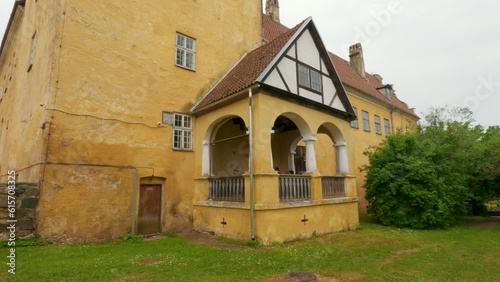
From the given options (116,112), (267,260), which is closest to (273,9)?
(116,112)

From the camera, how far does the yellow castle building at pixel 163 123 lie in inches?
379

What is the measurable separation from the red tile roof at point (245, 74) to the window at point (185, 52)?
1596 millimetres

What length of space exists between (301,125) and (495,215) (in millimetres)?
15960

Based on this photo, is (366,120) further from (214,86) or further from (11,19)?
(11,19)

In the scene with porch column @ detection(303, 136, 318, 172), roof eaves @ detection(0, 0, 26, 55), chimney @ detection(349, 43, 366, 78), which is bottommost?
porch column @ detection(303, 136, 318, 172)

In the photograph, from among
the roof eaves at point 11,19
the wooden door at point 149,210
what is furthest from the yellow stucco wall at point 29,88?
the wooden door at point 149,210

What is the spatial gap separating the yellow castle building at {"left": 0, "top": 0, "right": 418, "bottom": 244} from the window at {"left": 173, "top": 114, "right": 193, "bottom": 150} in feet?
0.14

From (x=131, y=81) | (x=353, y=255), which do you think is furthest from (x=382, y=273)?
(x=131, y=81)

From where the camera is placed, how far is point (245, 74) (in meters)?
11.9

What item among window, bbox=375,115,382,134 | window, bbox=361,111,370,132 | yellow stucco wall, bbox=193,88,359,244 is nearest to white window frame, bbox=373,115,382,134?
window, bbox=375,115,382,134

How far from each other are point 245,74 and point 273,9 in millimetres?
15987

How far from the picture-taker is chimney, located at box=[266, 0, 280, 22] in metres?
25.0

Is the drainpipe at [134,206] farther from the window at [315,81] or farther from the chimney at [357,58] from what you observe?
the chimney at [357,58]

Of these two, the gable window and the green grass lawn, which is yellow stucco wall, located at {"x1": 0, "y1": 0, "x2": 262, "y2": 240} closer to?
the green grass lawn
